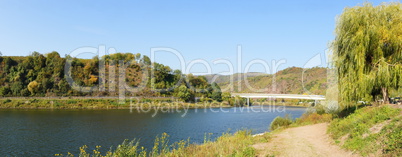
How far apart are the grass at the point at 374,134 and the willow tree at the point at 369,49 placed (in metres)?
3.00

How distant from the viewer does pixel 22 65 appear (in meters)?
78.8

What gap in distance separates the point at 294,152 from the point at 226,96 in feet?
269

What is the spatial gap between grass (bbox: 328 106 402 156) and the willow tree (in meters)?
3.00

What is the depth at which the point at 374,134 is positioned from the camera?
37.9 ft

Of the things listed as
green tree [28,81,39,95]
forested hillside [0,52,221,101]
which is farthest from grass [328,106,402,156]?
green tree [28,81,39,95]

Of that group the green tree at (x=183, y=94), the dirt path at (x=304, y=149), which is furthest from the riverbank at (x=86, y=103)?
the dirt path at (x=304, y=149)

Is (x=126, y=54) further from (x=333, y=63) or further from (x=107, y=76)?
(x=333, y=63)

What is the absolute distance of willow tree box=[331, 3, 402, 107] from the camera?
56.7 ft

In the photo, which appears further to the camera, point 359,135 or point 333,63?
point 333,63


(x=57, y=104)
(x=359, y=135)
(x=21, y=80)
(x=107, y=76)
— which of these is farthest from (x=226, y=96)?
(x=359, y=135)

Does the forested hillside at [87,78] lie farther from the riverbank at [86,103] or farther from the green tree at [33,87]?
the riverbank at [86,103]

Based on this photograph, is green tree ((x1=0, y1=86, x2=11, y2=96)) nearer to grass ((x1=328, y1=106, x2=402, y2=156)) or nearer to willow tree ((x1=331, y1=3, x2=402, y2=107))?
grass ((x1=328, y1=106, x2=402, y2=156))

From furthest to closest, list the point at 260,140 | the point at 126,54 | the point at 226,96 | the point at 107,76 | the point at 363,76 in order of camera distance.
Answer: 1. the point at 126,54
2. the point at 226,96
3. the point at 107,76
4. the point at 363,76
5. the point at 260,140

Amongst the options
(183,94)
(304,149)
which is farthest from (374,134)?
(183,94)
